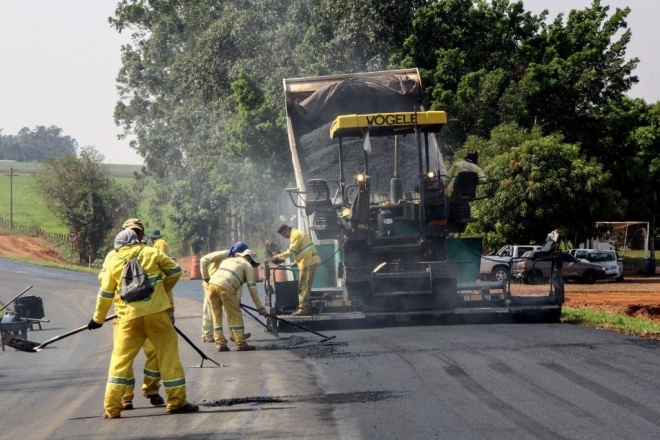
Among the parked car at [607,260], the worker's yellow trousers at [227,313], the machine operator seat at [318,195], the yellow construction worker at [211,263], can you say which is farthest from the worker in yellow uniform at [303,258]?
the parked car at [607,260]

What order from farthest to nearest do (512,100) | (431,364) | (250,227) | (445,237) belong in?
(250,227), (512,100), (445,237), (431,364)

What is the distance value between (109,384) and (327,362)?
11.0 feet

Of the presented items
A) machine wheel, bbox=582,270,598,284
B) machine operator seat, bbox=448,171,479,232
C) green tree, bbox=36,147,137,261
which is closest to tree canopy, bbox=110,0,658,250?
machine wheel, bbox=582,270,598,284

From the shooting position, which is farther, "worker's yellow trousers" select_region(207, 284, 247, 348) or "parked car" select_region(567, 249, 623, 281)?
"parked car" select_region(567, 249, 623, 281)

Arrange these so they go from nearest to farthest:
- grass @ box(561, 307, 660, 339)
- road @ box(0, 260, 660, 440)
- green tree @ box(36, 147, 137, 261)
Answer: road @ box(0, 260, 660, 440) → grass @ box(561, 307, 660, 339) → green tree @ box(36, 147, 137, 261)

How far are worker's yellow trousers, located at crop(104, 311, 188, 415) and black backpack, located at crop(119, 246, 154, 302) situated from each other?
22 cm

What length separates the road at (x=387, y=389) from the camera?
24.7 ft

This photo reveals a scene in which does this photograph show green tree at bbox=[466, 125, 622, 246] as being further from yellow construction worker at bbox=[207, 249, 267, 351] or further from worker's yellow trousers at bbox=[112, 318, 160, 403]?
worker's yellow trousers at bbox=[112, 318, 160, 403]

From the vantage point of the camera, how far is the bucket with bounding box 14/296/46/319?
18.3 metres

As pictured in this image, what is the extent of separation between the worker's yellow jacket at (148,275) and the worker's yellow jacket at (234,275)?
4.57m

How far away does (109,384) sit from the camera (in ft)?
28.5

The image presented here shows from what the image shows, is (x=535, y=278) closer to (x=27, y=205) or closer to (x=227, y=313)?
(x=227, y=313)

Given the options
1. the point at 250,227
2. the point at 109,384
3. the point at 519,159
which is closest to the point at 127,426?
the point at 109,384

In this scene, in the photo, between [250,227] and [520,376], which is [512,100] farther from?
[520,376]
